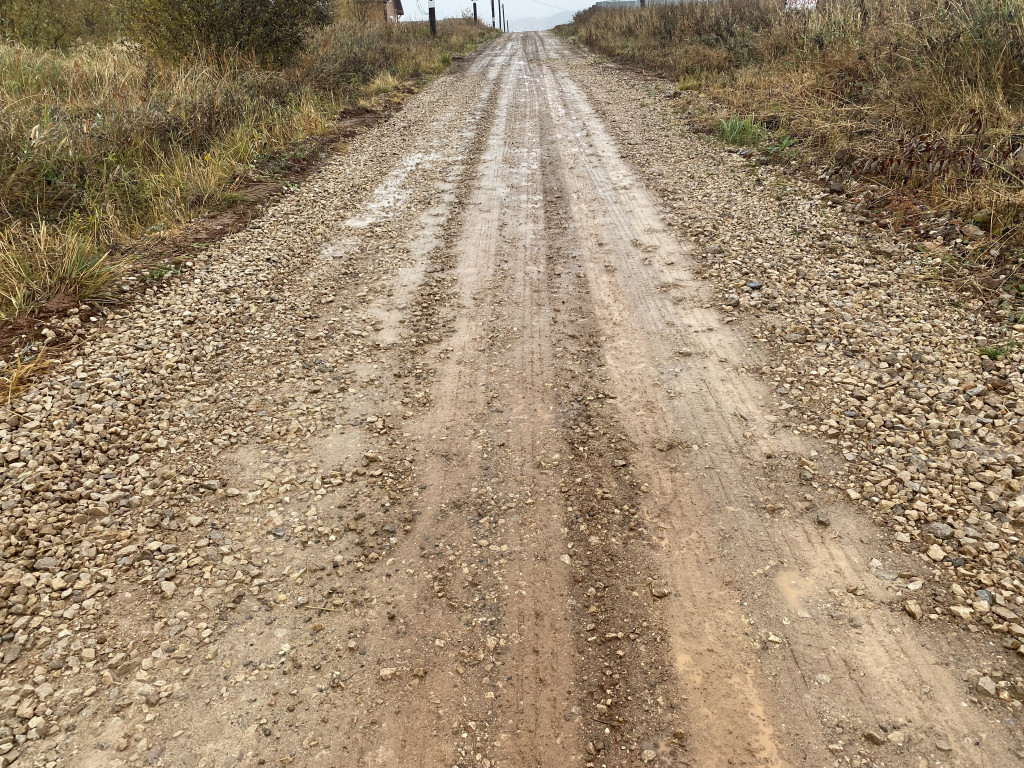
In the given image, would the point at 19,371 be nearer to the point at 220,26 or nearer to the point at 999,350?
the point at 999,350

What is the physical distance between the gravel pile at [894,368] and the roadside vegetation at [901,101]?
0.39 metres

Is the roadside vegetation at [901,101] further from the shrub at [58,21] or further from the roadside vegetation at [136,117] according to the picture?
the shrub at [58,21]

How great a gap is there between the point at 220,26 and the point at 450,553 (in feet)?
38.3

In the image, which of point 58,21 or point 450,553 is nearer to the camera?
point 450,553

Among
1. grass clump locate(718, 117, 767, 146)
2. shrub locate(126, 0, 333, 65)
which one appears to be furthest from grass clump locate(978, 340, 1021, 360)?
shrub locate(126, 0, 333, 65)

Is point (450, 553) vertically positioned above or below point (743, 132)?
below

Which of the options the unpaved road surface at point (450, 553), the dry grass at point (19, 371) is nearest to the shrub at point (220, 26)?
the unpaved road surface at point (450, 553)

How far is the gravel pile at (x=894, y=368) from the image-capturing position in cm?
269

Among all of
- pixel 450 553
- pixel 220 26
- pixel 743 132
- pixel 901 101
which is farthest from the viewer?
pixel 220 26

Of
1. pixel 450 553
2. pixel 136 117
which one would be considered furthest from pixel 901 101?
pixel 136 117

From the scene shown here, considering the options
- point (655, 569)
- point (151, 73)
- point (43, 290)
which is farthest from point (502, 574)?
point (151, 73)

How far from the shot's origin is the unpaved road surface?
214 cm

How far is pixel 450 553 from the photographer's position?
2.84 metres

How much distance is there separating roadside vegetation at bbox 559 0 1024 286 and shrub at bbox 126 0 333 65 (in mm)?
7766
